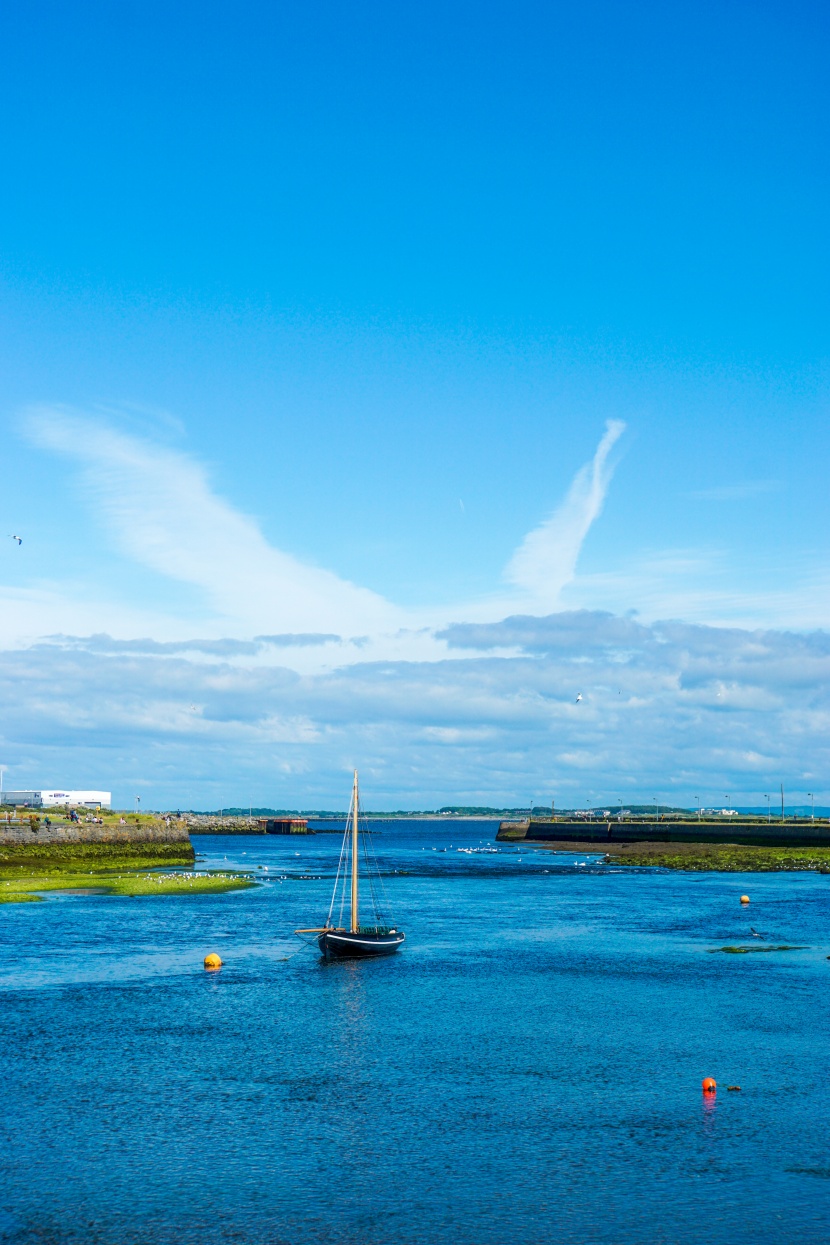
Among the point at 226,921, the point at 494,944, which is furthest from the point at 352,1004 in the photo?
the point at 226,921

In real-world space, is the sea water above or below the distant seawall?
below

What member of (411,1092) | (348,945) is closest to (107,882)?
(348,945)

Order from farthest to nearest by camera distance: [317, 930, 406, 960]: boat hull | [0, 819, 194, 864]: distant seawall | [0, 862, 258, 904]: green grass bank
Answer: [0, 819, 194, 864]: distant seawall
[0, 862, 258, 904]: green grass bank
[317, 930, 406, 960]: boat hull

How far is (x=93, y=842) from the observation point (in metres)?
167

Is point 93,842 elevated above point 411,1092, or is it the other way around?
point 93,842

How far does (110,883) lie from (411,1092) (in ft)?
289

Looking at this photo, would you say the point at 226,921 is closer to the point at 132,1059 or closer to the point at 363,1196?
the point at 132,1059

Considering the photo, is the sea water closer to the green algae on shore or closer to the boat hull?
the boat hull

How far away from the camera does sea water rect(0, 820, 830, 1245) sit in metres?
33.8

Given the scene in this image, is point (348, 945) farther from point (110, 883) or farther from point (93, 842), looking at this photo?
point (93, 842)

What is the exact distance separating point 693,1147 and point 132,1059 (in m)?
25.5

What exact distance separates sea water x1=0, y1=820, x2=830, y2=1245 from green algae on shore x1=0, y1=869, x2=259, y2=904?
30346 millimetres

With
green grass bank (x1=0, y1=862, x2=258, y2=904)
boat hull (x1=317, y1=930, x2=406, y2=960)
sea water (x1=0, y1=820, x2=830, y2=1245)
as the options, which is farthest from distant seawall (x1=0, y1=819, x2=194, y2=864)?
boat hull (x1=317, y1=930, x2=406, y2=960)

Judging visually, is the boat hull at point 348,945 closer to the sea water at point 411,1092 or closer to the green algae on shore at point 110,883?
the sea water at point 411,1092
